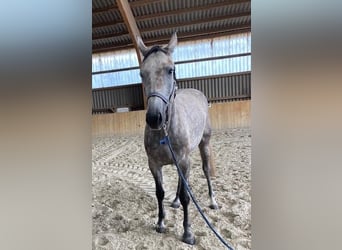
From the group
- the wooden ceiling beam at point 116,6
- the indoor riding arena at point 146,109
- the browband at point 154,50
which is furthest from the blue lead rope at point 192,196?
the wooden ceiling beam at point 116,6

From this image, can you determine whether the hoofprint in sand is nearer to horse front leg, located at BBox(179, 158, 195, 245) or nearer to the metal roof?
→ horse front leg, located at BBox(179, 158, 195, 245)

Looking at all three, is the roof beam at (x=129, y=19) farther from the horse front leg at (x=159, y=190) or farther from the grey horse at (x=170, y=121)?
the horse front leg at (x=159, y=190)

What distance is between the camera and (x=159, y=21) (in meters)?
0.74

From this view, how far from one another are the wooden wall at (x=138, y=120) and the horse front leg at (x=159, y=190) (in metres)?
0.11

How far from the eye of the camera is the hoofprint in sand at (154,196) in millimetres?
627

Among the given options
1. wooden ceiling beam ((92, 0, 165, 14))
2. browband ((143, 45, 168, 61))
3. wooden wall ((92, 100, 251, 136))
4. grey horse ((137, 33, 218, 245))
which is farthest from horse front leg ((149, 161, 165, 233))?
wooden ceiling beam ((92, 0, 165, 14))

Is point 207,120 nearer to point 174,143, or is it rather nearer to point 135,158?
point 174,143

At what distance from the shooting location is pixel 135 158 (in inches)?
31.3

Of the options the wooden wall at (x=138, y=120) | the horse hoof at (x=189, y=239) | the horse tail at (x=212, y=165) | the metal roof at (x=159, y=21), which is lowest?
the horse hoof at (x=189, y=239)

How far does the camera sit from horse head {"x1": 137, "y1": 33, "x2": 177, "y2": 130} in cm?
65

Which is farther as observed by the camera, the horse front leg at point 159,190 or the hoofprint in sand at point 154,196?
the horse front leg at point 159,190

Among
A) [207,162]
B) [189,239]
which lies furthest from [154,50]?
[189,239]
